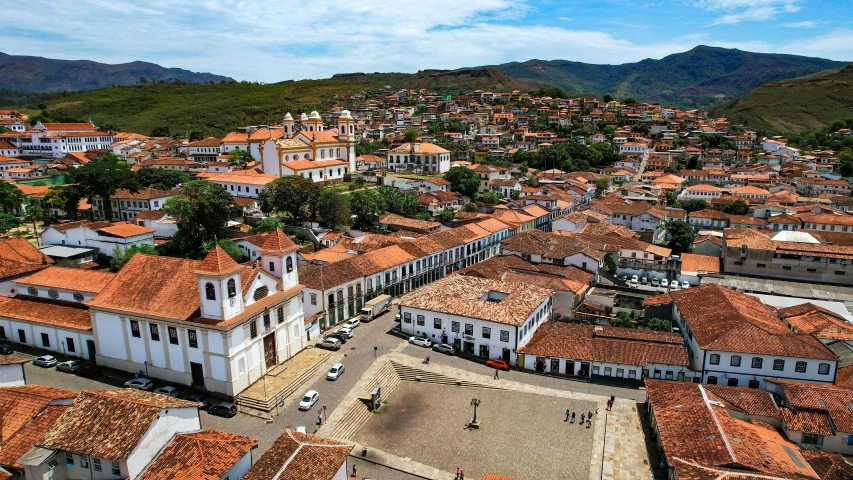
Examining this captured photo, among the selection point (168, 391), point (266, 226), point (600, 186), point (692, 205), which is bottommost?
point (168, 391)

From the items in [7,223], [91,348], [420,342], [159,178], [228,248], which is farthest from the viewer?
[159,178]

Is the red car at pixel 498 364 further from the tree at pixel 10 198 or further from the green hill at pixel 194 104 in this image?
the green hill at pixel 194 104

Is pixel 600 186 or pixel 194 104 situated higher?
pixel 194 104

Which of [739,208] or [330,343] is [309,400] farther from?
[739,208]

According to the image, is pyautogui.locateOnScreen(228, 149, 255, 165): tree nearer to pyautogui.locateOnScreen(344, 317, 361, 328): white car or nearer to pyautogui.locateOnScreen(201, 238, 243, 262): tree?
pyautogui.locateOnScreen(201, 238, 243, 262): tree

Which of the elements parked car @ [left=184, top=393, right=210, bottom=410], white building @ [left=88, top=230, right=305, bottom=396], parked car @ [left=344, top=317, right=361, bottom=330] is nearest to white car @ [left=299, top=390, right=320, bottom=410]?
white building @ [left=88, top=230, right=305, bottom=396]

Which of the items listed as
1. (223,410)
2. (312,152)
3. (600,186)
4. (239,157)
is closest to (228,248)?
(223,410)
